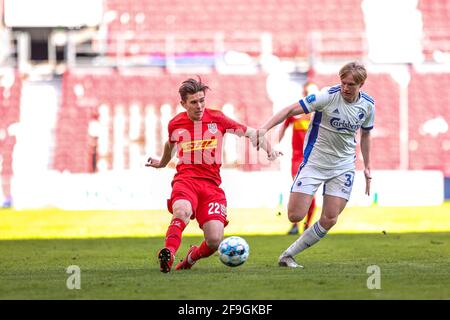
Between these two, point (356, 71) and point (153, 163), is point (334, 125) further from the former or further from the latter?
point (153, 163)

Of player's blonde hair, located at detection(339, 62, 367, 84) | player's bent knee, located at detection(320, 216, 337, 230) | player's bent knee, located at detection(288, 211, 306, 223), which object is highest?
player's blonde hair, located at detection(339, 62, 367, 84)

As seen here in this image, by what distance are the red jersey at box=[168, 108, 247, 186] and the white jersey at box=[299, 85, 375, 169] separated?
2.19 feet

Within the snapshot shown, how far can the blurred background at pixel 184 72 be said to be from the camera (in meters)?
27.8

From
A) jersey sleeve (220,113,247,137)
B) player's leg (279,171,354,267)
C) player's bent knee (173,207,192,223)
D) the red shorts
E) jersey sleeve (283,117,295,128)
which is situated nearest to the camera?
player's bent knee (173,207,192,223)

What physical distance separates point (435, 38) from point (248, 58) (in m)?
5.66

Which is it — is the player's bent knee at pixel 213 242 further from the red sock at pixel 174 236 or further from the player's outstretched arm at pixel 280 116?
the player's outstretched arm at pixel 280 116

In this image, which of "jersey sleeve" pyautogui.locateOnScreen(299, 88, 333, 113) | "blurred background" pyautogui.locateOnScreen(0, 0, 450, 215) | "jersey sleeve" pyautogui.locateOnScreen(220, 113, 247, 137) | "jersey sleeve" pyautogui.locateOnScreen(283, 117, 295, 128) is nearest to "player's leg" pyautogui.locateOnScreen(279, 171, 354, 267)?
"jersey sleeve" pyautogui.locateOnScreen(299, 88, 333, 113)

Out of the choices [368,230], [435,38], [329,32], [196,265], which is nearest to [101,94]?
[329,32]

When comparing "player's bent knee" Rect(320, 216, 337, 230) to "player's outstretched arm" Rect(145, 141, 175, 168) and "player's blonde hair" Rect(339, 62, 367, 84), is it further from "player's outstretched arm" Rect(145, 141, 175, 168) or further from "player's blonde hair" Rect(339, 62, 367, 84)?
"player's outstretched arm" Rect(145, 141, 175, 168)

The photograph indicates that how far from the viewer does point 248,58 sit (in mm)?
29484

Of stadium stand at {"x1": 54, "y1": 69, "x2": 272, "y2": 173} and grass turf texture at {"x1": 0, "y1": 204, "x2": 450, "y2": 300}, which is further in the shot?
stadium stand at {"x1": 54, "y1": 69, "x2": 272, "y2": 173}

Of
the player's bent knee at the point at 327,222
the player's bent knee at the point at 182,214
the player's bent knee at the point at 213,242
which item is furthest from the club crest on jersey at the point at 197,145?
the player's bent knee at the point at 327,222

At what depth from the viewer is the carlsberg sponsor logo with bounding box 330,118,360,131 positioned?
9.28 meters

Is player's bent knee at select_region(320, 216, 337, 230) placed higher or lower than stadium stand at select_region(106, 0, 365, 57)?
lower
